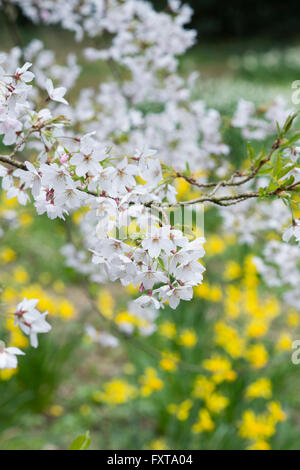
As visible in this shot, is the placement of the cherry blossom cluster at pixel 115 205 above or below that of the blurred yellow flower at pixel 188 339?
below

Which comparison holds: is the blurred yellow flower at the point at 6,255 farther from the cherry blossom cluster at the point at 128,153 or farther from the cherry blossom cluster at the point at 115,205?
the cherry blossom cluster at the point at 115,205

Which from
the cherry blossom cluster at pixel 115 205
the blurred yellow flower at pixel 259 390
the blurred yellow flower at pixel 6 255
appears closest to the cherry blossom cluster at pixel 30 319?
the cherry blossom cluster at pixel 115 205

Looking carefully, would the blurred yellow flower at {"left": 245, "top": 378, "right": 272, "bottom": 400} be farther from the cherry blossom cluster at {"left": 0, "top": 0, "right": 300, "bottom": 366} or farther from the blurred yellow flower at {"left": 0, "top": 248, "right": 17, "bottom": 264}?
the blurred yellow flower at {"left": 0, "top": 248, "right": 17, "bottom": 264}

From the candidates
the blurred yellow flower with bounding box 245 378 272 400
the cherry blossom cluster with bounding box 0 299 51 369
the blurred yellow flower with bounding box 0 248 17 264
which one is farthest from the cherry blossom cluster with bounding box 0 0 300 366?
the blurred yellow flower with bounding box 0 248 17 264

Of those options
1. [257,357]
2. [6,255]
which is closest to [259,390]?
[257,357]

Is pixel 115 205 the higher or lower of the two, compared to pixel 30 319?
higher

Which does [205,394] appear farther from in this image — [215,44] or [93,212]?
[215,44]

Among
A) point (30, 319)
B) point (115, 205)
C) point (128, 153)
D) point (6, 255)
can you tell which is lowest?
point (30, 319)

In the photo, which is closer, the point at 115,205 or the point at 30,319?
the point at 115,205

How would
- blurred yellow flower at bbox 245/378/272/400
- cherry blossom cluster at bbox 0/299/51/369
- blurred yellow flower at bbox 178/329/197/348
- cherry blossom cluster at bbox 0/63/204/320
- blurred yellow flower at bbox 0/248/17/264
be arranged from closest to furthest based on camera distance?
cherry blossom cluster at bbox 0/63/204/320, cherry blossom cluster at bbox 0/299/51/369, blurred yellow flower at bbox 245/378/272/400, blurred yellow flower at bbox 178/329/197/348, blurred yellow flower at bbox 0/248/17/264

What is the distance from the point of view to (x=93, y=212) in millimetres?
971

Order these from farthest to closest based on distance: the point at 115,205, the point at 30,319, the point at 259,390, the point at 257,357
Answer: the point at 257,357 < the point at 259,390 < the point at 30,319 < the point at 115,205

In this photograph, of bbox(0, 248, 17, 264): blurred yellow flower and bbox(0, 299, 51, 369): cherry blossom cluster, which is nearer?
bbox(0, 299, 51, 369): cherry blossom cluster

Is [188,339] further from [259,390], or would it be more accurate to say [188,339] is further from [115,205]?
[115,205]
